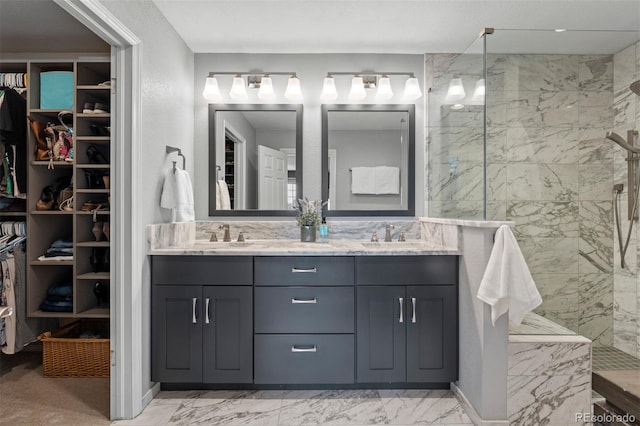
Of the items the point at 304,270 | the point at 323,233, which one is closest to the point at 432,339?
the point at 304,270

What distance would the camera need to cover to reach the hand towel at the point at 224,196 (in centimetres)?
298

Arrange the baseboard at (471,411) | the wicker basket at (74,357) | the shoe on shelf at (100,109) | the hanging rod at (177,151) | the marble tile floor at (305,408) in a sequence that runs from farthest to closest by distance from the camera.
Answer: the shoe on shelf at (100,109)
the wicker basket at (74,357)
the hanging rod at (177,151)
the marble tile floor at (305,408)
the baseboard at (471,411)

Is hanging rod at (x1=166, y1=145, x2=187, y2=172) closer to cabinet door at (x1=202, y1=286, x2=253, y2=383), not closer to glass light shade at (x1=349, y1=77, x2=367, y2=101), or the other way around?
cabinet door at (x1=202, y1=286, x2=253, y2=383)

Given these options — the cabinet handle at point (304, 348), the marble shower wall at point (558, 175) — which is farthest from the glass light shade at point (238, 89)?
the cabinet handle at point (304, 348)

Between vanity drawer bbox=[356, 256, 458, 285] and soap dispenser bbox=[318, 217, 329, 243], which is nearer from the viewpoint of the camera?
vanity drawer bbox=[356, 256, 458, 285]

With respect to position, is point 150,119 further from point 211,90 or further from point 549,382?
point 549,382

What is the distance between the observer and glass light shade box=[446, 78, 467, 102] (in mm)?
2383

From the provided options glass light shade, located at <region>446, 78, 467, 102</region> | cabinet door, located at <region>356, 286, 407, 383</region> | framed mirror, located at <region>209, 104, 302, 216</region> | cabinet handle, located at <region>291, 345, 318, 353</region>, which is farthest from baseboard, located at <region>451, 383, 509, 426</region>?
glass light shade, located at <region>446, 78, 467, 102</region>

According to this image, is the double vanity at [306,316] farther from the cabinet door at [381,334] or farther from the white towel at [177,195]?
the white towel at [177,195]

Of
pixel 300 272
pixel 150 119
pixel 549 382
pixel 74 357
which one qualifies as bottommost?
pixel 74 357

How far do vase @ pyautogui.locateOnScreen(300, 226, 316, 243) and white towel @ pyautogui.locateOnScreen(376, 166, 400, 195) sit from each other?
621mm

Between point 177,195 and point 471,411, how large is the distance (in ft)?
7.12

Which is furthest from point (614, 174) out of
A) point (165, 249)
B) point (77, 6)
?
point (77, 6)

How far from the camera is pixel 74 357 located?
2.59 meters
